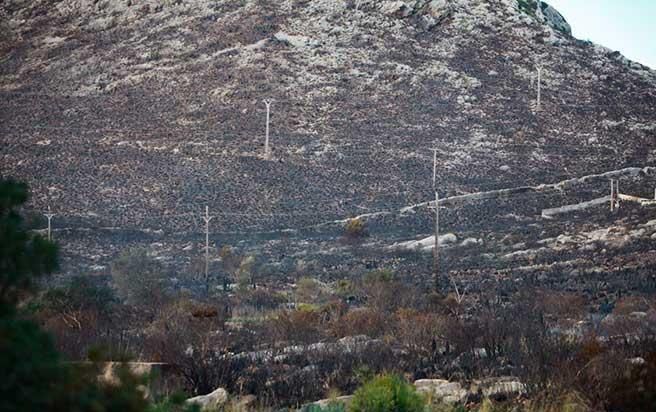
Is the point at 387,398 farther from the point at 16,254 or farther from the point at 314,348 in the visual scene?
the point at 314,348

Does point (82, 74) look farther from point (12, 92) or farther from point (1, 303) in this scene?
point (1, 303)

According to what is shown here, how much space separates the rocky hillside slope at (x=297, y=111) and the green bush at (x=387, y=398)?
3381 cm

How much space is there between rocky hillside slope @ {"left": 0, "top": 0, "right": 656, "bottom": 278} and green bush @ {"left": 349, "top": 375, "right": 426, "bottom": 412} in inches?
1331

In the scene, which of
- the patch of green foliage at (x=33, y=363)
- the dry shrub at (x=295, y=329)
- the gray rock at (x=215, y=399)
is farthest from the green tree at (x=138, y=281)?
the patch of green foliage at (x=33, y=363)

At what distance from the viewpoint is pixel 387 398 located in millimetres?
8320

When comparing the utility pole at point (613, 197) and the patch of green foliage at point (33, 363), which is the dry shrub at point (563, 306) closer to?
the patch of green foliage at point (33, 363)

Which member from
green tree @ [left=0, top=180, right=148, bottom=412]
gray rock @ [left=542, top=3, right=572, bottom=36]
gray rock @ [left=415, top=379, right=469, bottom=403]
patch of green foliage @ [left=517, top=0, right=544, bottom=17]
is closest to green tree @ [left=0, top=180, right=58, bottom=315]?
green tree @ [left=0, top=180, right=148, bottom=412]

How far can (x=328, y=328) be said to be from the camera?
60.3 ft

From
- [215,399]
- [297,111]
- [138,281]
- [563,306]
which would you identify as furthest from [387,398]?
[297,111]

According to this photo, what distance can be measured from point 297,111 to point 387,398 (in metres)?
52.4

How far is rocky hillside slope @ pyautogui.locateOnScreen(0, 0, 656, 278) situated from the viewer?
163 ft

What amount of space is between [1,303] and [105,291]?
18.4m

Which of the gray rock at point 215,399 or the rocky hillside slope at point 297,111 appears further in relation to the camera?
the rocky hillside slope at point 297,111

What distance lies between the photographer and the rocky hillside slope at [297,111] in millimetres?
49531
